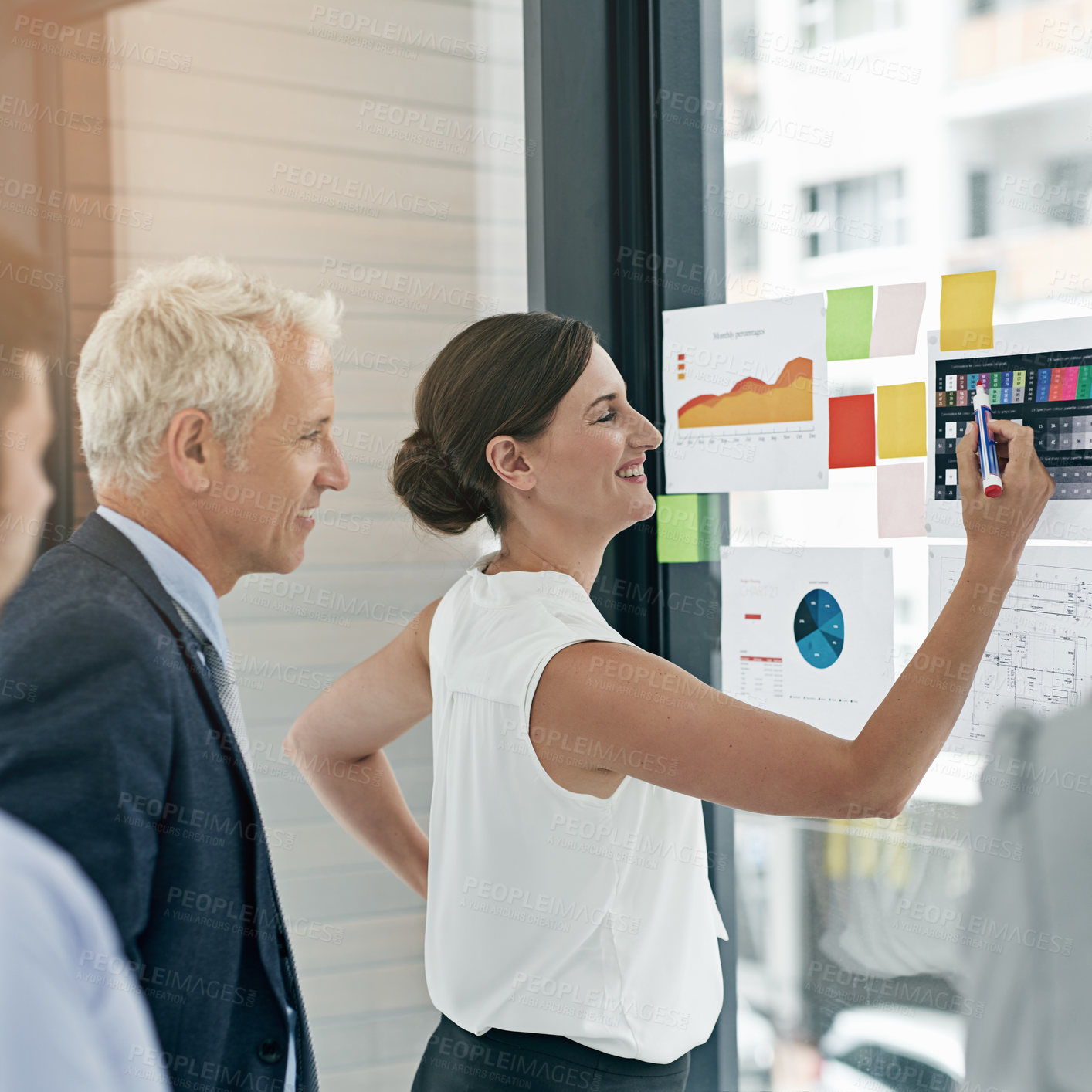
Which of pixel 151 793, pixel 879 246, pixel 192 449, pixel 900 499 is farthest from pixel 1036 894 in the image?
pixel 192 449

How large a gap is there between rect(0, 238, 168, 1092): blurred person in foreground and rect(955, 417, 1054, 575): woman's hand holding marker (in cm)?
110

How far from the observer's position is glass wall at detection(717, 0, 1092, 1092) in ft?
4.44

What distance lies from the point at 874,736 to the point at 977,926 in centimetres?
46

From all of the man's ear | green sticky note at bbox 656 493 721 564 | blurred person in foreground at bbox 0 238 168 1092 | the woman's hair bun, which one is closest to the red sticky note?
green sticky note at bbox 656 493 721 564

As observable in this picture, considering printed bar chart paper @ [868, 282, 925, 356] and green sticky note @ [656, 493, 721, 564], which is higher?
printed bar chart paper @ [868, 282, 925, 356]

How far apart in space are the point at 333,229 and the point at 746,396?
2.24 feet

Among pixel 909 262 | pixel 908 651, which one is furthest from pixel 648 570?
pixel 909 262

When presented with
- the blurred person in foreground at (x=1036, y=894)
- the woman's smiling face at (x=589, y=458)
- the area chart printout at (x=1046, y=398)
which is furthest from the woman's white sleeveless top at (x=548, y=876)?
the area chart printout at (x=1046, y=398)

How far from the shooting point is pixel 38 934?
45.1 inches

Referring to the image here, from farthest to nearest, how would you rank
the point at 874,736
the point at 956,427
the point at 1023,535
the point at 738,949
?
the point at 738,949, the point at 956,427, the point at 1023,535, the point at 874,736

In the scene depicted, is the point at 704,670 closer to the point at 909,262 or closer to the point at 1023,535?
the point at 1023,535

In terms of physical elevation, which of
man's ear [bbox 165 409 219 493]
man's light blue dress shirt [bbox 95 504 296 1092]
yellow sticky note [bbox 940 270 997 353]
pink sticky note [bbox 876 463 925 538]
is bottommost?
man's light blue dress shirt [bbox 95 504 296 1092]

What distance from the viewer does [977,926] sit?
1.41 metres

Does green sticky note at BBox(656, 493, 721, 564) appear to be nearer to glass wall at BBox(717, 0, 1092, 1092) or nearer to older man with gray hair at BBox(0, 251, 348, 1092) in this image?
glass wall at BBox(717, 0, 1092, 1092)
